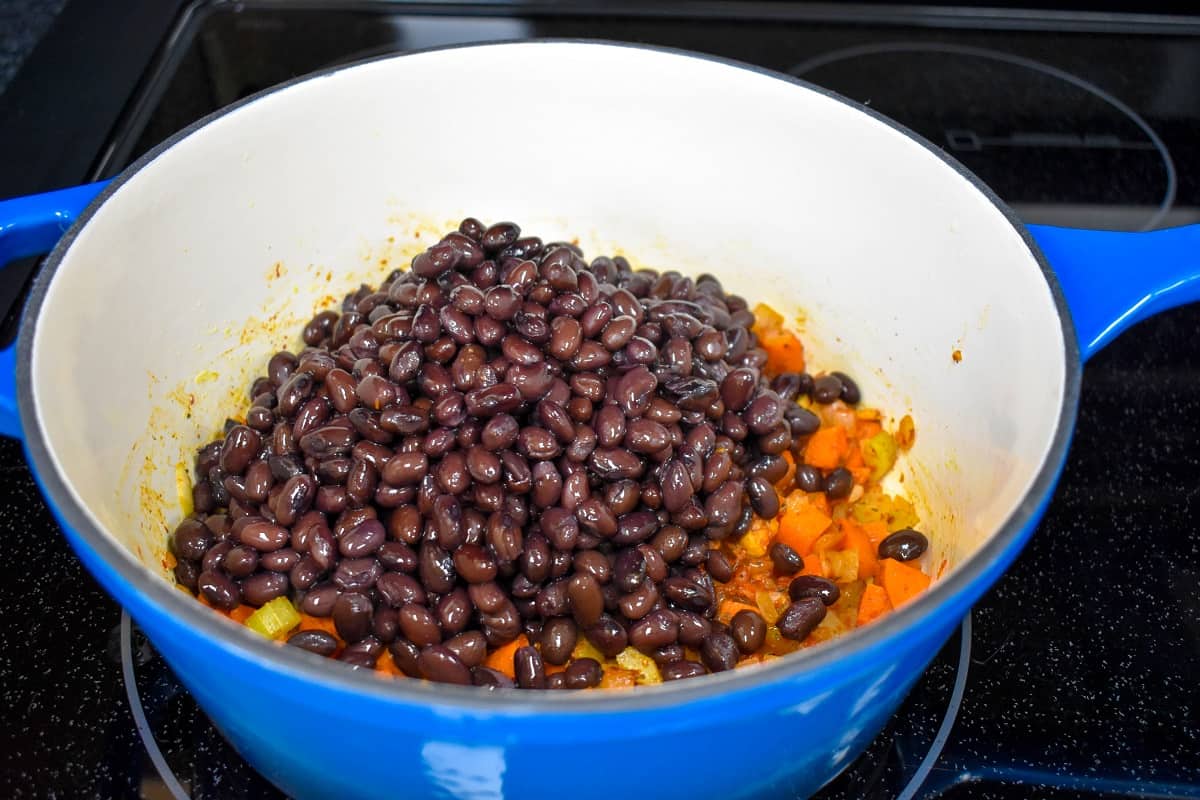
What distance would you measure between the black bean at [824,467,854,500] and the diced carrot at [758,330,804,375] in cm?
22

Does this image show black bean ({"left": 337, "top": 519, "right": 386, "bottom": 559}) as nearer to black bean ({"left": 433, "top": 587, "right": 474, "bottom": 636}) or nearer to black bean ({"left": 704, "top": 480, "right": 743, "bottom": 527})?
black bean ({"left": 433, "top": 587, "right": 474, "bottom": 636})

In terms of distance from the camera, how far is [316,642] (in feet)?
3.87

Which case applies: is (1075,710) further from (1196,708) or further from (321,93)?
(321,93)

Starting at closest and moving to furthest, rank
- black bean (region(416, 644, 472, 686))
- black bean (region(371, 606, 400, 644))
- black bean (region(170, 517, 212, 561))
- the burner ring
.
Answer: black bean (region(416, 644, 472, 686)) → black bean (region(371, 606, 400, 644)) → black bean (region(170, 517, 212, 561)) → the burner ring

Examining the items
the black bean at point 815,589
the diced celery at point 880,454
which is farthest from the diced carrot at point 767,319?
the black bean at point 815,589

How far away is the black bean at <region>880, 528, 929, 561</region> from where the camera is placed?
1.35 meters

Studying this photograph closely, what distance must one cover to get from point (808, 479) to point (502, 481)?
449 millimetres

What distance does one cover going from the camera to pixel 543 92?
1534 millimetres

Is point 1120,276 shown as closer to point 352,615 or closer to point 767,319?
point 767,319

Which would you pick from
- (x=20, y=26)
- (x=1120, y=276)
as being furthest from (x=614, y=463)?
(x=20, y=26)

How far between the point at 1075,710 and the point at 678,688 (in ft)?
2.35

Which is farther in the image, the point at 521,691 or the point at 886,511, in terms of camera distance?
the point at 886,511

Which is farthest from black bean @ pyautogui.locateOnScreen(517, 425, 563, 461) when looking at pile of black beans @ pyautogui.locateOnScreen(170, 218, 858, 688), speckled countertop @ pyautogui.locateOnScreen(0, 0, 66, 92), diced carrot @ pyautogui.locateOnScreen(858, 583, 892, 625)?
speckled countertop @ pyautogui.locateOnScreen(0, 0, 66, 92)

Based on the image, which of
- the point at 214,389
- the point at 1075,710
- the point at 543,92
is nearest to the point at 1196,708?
the point at 1075,710
